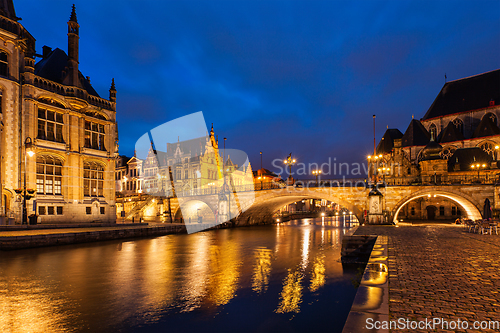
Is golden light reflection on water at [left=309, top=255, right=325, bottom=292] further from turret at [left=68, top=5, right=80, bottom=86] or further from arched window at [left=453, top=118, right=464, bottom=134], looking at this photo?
arched window at [left=453, top=118, right=464, bottom=134]

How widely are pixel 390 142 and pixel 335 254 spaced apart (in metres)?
Answer: 53.8

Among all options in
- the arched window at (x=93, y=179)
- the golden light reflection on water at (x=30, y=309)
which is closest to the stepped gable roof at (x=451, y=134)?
the arched window at (x=93, y=179)

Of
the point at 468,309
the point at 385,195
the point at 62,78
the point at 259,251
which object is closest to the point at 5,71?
the point at 62,78

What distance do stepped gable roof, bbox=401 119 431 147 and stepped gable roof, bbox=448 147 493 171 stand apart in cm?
697

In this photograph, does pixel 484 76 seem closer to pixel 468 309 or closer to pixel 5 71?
pixel 468 309

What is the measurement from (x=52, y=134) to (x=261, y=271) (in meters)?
22.8

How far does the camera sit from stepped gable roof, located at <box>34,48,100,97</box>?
27078 millimetres


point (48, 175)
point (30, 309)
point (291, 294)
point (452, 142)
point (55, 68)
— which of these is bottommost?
point (291, 294)

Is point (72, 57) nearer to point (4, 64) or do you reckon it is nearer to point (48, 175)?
point (4, 64)

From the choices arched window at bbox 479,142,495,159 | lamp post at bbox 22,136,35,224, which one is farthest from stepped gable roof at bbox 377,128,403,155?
lamp post at bbox 22,136,35,224

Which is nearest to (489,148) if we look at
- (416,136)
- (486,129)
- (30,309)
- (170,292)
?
(486,129)

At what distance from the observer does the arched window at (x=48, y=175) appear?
81.4 ft

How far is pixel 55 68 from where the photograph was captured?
92.2 ft

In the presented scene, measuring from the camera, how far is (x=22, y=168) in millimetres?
23016
